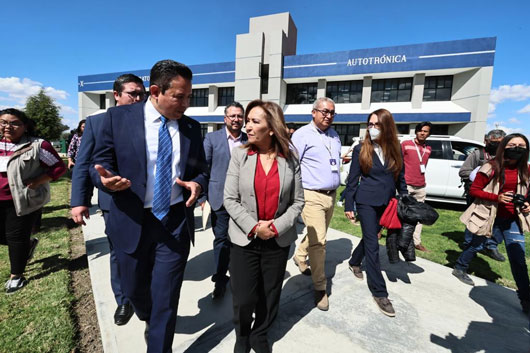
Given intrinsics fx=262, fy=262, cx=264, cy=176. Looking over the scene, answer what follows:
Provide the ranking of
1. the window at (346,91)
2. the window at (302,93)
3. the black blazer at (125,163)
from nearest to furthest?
the black blazer at (125,163) < the window at (346,91) < the window at (302,93)

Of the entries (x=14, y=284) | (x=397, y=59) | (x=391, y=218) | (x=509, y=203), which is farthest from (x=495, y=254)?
(x=397, y=59)

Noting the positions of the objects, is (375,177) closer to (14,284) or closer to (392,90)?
(14,284)

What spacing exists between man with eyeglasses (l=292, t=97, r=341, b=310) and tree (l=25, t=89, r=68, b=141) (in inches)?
1071

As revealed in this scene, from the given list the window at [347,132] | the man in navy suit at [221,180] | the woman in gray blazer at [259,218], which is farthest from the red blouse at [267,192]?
the window at [347,132]

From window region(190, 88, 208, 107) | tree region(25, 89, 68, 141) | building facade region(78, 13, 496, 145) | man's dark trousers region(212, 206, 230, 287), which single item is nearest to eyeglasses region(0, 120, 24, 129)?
man's dark trousers region(212, 206, 230, 287)

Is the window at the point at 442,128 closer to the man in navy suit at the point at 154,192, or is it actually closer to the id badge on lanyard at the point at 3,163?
the man in navy suit at the point at 154,192

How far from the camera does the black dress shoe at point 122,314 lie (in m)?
2.39

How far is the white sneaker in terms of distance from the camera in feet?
9.71

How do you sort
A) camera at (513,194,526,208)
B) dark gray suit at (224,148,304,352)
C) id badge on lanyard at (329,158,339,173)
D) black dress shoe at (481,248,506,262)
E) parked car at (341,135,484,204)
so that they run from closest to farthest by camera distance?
dark gray suit at (224,148,304,352) < camera at (513,194,526,208) < id badge on lanyard at (329,158,339,173) < black dress shoe at (481,248,506,262) < parked car at (341,135,484,204)

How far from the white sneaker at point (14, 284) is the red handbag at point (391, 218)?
4224 mm

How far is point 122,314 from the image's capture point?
2.42m

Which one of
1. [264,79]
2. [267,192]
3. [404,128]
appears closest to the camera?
[267,192]

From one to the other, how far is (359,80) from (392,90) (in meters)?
2.81

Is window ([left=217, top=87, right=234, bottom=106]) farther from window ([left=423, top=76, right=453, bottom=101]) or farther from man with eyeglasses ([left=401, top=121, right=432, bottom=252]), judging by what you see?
man with eyeglasses ([left=401, top=121, right=432, bottom=252])
